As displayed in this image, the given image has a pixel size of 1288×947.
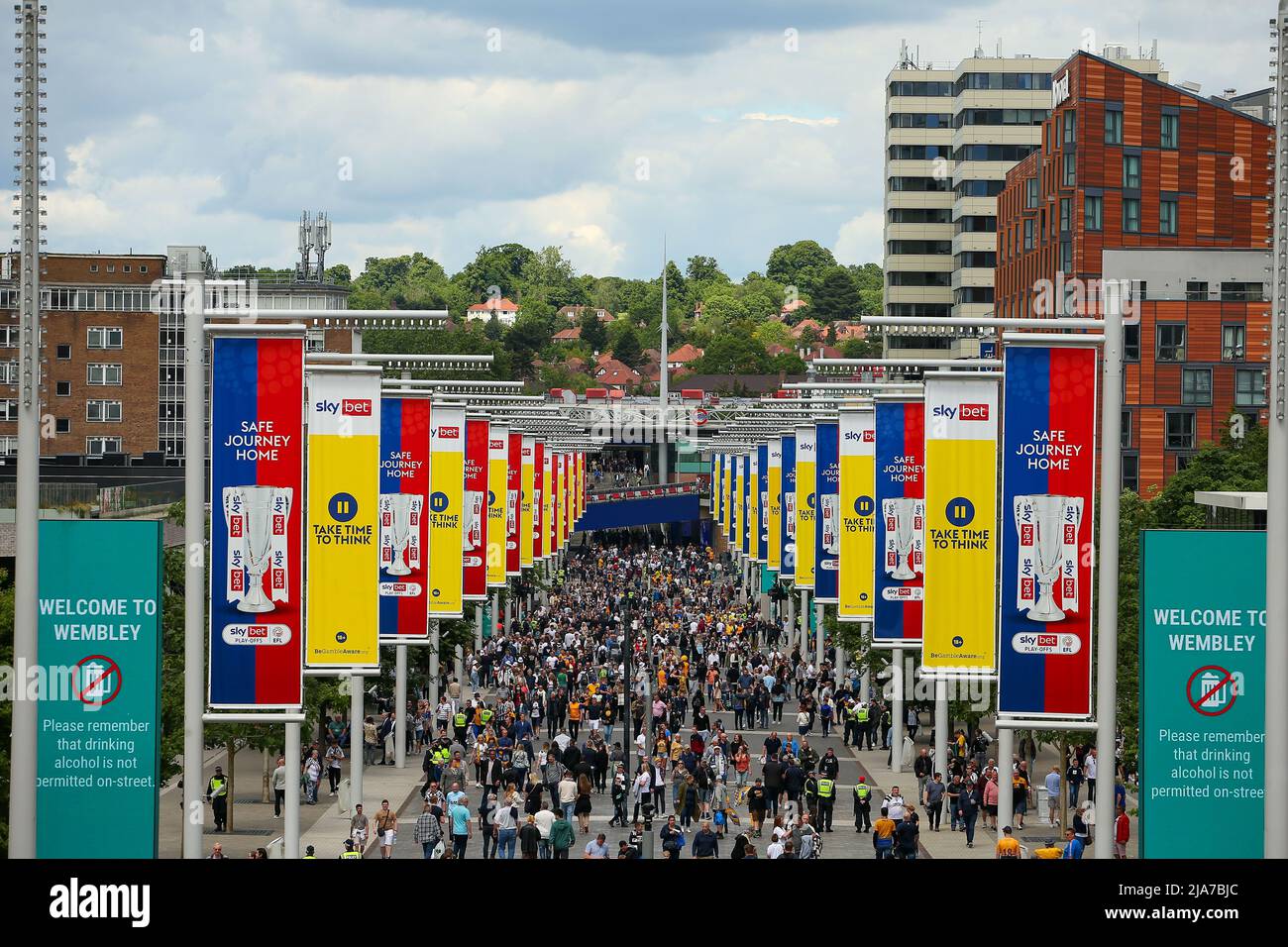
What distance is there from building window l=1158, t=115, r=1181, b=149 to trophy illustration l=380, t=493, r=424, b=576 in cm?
5984

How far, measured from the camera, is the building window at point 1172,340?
77688mm

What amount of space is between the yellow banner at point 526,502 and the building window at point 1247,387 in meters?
30.1

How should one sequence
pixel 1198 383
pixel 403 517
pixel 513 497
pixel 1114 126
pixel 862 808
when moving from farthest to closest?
pixel 1114 126 < pixel 1198 383 < pixel 513 497 < pixel 862 808 < pixel 403 517

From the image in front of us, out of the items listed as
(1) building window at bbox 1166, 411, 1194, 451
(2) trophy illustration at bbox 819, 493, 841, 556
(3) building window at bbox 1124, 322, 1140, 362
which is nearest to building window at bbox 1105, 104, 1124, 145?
(3) building window at bbox 1124, 322, 1140, 362

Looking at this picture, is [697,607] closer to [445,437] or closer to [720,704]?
[720,704]

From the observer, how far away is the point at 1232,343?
77562mm

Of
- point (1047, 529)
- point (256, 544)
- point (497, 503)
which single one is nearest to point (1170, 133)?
point (497, 503)

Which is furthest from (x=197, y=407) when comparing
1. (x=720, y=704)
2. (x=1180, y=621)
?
(x=720, y=704)

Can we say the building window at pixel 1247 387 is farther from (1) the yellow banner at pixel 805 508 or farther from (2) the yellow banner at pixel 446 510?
(2) the yellow banner at pixel 446 510

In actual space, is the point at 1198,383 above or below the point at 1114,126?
below

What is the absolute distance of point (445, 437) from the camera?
3781 centimetres

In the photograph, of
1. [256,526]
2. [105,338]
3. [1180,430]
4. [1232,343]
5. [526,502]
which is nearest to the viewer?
[256,526]

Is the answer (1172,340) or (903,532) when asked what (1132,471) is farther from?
(903,532)

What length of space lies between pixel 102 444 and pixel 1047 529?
299ft
